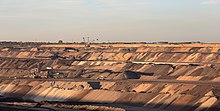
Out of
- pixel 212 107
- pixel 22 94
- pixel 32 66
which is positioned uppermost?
pixel 32 66

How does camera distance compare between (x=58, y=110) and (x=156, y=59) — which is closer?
(x=58, y=110)

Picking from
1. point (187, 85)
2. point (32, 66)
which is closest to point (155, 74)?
point (187, 85)

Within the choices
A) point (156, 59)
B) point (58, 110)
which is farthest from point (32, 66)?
point (58, 110)

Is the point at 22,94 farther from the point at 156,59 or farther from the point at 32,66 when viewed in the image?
the point at 156,59

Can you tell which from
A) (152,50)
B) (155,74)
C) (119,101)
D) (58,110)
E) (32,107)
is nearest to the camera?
(58,110)

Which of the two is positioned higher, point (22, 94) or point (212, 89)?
point (22, 94)

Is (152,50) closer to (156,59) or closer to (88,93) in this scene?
(156,59)

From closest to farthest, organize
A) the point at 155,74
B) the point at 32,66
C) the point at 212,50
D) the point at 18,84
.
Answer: the point at 18,84 → the point at 155,74 → the point at 32,66 → the point at 212,50
